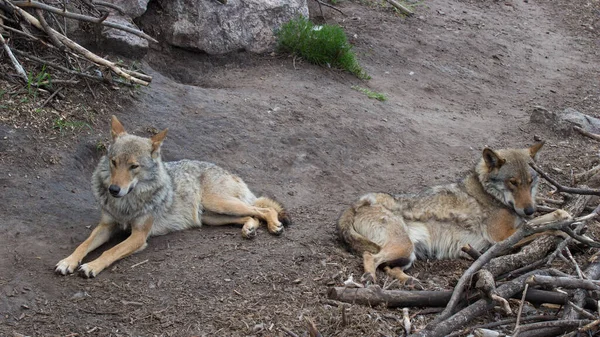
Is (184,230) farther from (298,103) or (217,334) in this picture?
(298,103)

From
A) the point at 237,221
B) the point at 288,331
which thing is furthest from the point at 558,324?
the point at 237,221

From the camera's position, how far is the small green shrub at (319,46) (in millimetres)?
11586

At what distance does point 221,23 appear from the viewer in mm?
11250

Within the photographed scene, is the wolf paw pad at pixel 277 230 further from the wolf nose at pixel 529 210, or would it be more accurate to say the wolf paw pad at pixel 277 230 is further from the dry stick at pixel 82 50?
the dry stick at pixel 82 50

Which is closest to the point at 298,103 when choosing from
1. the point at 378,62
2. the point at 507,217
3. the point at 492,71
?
the point at 378,62

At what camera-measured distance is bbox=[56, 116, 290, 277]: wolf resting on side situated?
643 cm

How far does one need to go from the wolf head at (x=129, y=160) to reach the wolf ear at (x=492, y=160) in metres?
3.48

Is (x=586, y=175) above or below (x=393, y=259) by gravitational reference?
above

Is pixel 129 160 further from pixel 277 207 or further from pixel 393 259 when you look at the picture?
pixel 393 259

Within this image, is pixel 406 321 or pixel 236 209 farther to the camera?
pixel 236 209

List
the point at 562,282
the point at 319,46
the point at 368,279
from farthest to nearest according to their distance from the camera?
the point at 319,46
the point at 368,279
the point at 562,282

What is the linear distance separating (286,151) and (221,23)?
3367mm

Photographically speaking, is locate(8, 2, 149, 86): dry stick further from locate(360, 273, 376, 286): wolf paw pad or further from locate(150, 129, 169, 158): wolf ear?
locate(360, 273, 376, 286): wolf paw pad

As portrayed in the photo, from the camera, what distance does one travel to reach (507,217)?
7.18 metres
